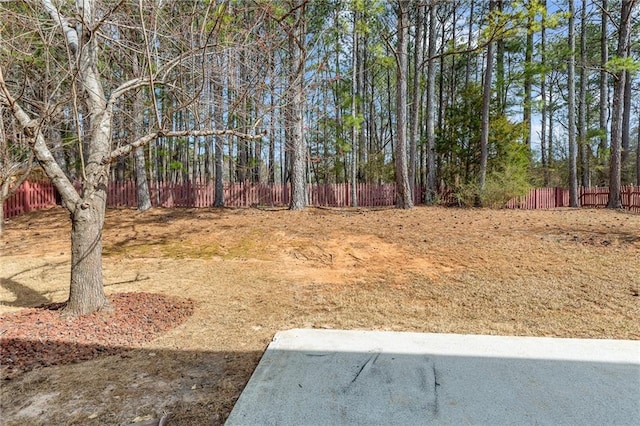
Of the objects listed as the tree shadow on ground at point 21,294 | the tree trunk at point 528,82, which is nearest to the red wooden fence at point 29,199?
the tree shadow on ground at point 21,294

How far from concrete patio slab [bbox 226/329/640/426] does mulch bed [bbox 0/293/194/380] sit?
3.82 ft

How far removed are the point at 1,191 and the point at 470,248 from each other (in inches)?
235

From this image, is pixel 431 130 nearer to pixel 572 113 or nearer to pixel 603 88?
pixel 572 113

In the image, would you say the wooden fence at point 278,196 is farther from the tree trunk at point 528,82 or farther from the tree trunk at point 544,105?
the tree trunk at point 544,105

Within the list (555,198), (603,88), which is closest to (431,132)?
(555,198)

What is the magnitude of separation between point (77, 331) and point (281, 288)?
2.10m

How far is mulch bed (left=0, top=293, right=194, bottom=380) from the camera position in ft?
7.93

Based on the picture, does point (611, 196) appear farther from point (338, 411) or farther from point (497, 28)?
point (338, 411)

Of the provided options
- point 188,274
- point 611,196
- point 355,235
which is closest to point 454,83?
point 611,196

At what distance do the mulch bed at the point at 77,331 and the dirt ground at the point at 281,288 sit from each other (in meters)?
0.06

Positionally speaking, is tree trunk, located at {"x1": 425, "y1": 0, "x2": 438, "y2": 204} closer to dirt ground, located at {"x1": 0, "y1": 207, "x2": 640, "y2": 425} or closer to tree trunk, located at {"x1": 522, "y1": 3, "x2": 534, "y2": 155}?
tree trunk, located at {"x1": 522, "y1": 3, "x2": 534, "y2": 155}

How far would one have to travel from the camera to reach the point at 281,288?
4266mm

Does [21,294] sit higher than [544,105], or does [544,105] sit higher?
[544,105]

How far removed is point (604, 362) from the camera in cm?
231
